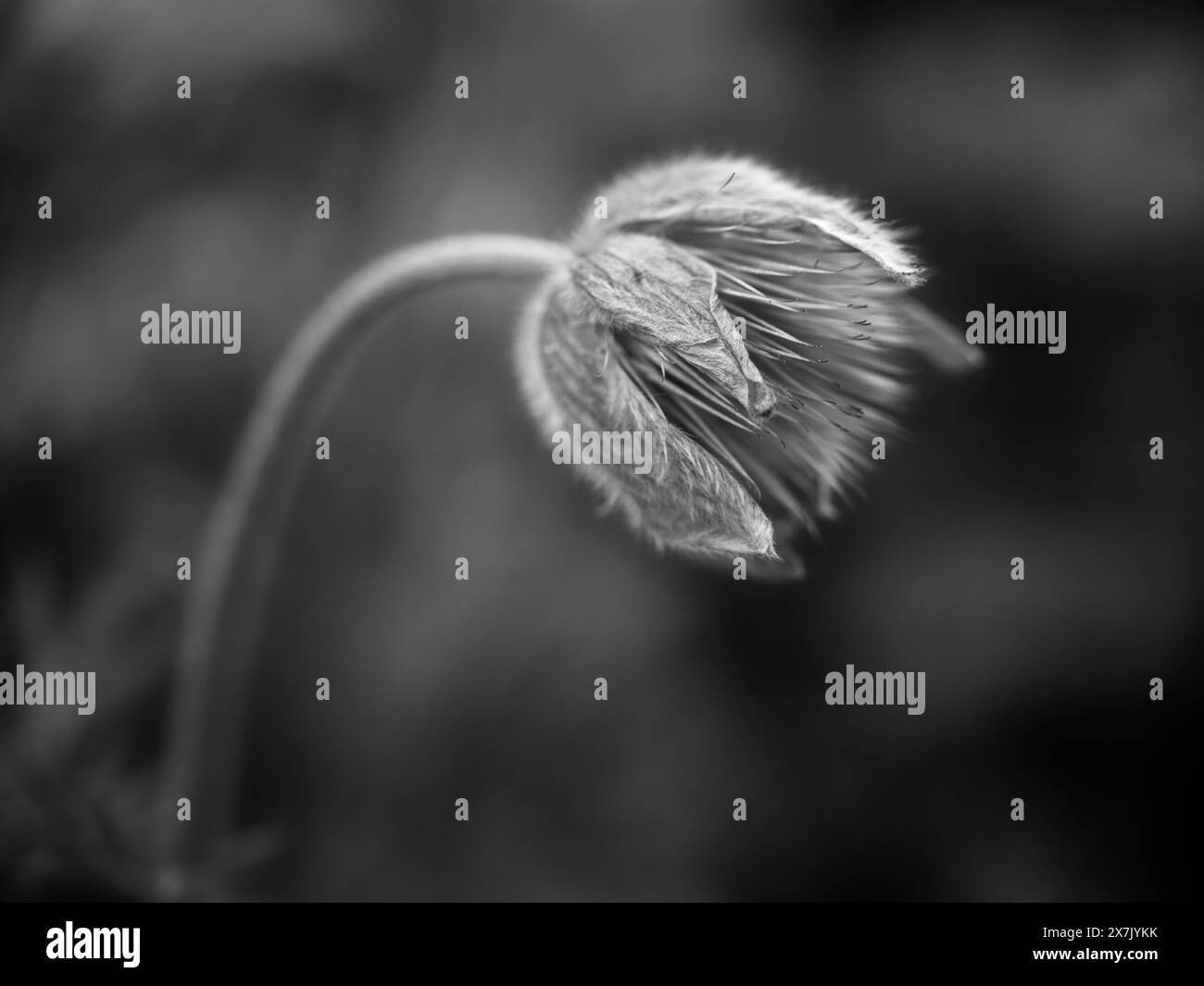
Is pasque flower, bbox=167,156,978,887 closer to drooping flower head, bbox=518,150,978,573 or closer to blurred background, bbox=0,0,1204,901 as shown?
drooping flower head, bbox=518,150,978,573

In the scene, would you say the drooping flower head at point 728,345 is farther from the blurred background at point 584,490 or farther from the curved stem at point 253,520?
the blurred background at point 584,490

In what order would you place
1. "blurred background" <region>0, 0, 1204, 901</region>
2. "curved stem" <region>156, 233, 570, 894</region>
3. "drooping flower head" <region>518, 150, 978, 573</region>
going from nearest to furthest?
"drooping flower head" <region>518, 150, 978, 573</region> → "curved stem" <region>156, 233, 570, 894</region> → "blurred background" <region>0, 0, 1204, 901</region>

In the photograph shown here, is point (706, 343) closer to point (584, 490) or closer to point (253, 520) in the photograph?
point (253, 520)

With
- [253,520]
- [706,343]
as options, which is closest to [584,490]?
[253,520]

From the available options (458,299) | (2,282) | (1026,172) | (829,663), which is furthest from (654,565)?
(2,282)

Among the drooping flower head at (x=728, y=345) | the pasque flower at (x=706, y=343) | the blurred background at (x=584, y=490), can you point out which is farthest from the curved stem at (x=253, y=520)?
the blurred background at (x=584, y=490)

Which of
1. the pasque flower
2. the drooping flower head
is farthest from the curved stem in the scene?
the drooping flower head
